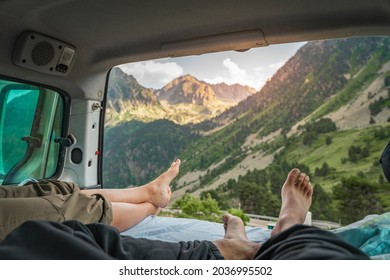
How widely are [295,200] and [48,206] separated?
979 millimetres

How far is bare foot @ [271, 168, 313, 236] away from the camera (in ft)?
3.98

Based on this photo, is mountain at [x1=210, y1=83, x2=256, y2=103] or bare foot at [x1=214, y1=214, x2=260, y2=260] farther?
mountain at [x1=210, y1=83, x2=256, y2=103]

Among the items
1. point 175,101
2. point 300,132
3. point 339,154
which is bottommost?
point 339,154

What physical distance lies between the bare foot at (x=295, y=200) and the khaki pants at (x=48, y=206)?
69 centimetres

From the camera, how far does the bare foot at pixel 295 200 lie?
1.21m

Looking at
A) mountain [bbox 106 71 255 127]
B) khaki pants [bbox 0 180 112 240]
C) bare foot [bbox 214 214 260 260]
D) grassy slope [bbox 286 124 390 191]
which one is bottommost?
bare foot [bbox 214 214 260 260]

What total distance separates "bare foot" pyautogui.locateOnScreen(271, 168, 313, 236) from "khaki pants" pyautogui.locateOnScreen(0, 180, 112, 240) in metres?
0.69

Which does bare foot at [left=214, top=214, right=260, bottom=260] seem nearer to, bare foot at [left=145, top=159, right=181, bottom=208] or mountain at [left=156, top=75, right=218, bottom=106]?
bare foot at [left=145, top=159, right=181, bottom=208]

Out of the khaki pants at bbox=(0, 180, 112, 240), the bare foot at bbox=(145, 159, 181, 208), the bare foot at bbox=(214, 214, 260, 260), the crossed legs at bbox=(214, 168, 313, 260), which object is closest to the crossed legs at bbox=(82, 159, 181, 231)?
the bare foot at bbox=(145, 159, 181, 208)

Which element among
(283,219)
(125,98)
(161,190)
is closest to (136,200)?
(161,190)

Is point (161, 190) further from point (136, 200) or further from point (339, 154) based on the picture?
point (339, 154)

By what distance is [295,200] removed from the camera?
4.50ft
